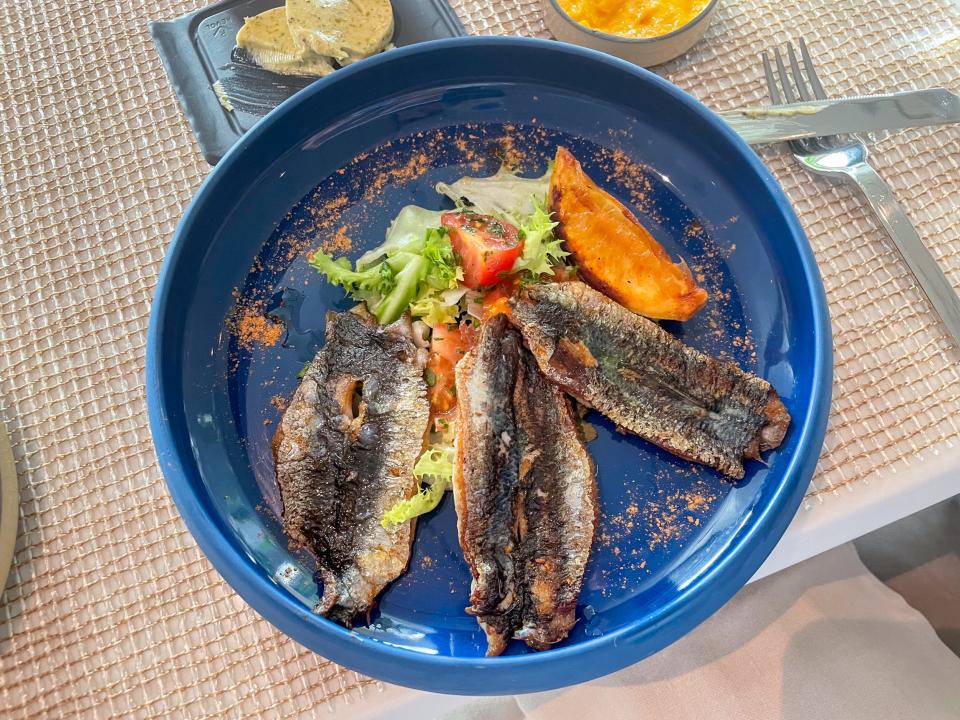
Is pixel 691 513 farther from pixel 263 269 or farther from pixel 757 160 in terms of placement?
pixel 263 269

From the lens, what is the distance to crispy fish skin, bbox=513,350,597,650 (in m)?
1.36

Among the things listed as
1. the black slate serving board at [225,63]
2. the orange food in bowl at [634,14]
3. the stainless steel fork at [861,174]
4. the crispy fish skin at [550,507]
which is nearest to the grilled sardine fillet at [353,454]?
the crispy fish skin at [550,507]

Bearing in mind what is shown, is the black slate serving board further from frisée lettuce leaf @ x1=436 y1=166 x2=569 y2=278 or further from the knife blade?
the knife blade

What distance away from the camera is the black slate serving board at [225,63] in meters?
1.82

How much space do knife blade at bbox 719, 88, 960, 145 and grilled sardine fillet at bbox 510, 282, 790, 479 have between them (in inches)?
24.9

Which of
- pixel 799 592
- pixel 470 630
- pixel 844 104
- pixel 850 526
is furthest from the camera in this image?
pixel 799 592

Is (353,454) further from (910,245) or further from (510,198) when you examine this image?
(910,245)

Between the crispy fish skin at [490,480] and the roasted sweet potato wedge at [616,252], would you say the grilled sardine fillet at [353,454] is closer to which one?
the crispy fish skin at [490,480]

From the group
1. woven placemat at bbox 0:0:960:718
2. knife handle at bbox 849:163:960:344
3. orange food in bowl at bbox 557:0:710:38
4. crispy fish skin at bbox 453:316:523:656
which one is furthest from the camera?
orange food in bowl at bbox 557:0:710:38

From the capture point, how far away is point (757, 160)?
1.54 meters

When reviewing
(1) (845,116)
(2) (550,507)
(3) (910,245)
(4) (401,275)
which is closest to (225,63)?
(4) (401,275)

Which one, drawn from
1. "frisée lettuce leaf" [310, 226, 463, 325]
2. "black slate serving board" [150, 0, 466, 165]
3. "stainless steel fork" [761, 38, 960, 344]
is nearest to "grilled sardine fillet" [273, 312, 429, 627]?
"frisée lettuce leaf" [310, 226, 463, 325]

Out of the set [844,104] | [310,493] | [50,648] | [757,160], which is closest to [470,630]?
[310,493]

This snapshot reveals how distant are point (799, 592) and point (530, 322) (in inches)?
52.8
